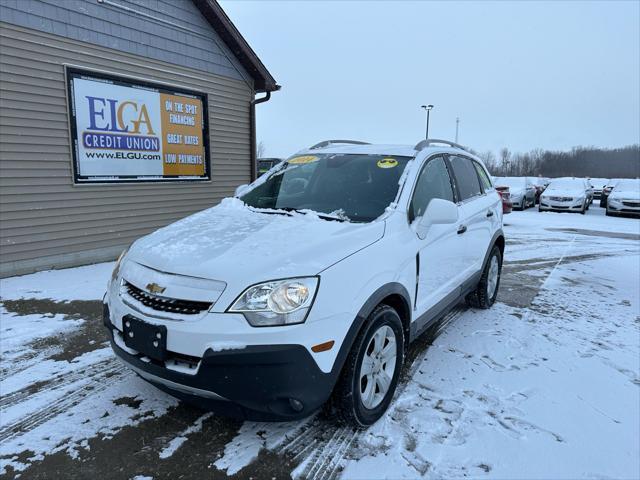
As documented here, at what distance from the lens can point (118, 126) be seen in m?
7.22

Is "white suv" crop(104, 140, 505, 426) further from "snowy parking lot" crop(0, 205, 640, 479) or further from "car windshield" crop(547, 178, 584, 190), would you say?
"car windshield" crop(547, 178, 584, 190)

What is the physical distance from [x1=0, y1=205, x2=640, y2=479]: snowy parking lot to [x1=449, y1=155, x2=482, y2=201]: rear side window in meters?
1.40

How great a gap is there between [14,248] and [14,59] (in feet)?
8.51

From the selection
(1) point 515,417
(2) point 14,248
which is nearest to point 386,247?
(1) point 515,417

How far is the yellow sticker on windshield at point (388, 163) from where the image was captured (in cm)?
344

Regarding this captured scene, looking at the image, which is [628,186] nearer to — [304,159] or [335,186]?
[304,159]

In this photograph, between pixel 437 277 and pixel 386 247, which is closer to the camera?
pixel 386 247

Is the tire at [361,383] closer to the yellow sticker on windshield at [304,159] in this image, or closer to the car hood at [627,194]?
the yellow sticker on windshield at [304,159]

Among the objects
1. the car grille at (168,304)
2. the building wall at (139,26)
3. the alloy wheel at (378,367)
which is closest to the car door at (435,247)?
the alloy wheel at (378,367)

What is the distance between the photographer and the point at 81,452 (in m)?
2.46

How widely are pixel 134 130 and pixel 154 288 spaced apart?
19.7 ft

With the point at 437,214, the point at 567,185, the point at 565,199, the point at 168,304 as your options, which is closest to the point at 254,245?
the point at 168,304

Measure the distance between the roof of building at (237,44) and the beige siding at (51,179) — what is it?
1355 millimetres

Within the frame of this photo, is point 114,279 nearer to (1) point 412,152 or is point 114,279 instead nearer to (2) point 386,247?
(2) point 386,247
